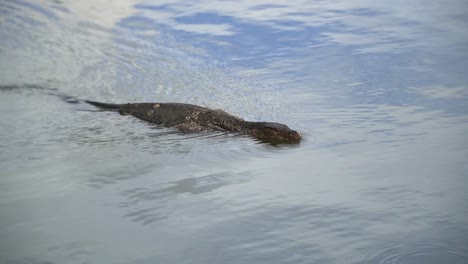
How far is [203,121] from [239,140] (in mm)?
750

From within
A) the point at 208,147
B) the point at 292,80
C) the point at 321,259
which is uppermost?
the point at 292,80

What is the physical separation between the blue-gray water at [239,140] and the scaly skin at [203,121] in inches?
Answer: 7.6

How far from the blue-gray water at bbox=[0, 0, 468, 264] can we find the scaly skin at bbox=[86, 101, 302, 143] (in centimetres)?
19

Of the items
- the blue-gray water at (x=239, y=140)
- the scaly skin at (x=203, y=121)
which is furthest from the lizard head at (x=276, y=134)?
the blue-gray water at (x=239, y=140)

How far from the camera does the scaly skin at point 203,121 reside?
8391 millimetres

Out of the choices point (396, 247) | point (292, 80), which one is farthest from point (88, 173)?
point (292, 80)

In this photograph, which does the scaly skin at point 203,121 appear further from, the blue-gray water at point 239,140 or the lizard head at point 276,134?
the blue-gray water at point 239,140

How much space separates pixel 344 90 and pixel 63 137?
421 cm

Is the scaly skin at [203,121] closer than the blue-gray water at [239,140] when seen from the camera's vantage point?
No

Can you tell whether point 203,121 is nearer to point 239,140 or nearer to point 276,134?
point 239,140

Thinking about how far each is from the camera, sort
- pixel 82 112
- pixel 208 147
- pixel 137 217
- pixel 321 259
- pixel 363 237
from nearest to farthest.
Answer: pixel 321 259 < pixel 363 237 < pixel 137 217 < pixel 208 147 < pixel 82 112

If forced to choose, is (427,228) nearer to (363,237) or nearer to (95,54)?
(363,237)

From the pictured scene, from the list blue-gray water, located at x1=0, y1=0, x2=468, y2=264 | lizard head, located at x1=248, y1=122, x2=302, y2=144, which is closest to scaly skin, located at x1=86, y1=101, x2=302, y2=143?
lizard head, located at x1=248, y1=122, x2=302, y2=144

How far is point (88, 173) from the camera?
7199mm
